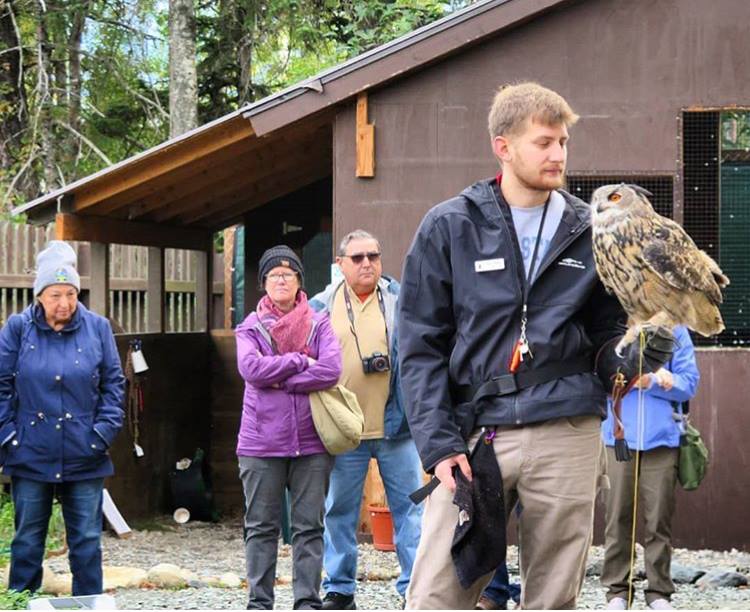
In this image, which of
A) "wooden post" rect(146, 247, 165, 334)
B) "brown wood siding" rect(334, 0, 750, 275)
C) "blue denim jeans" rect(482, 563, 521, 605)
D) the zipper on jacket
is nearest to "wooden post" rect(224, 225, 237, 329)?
"wooden post" rect(146, 247, 165, 334)

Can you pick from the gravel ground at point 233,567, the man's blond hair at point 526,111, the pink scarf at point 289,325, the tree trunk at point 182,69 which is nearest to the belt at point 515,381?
the man's blond hair at point 526,111

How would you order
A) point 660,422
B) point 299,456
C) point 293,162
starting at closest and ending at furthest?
point 299,456 < point 660,422 < point 293,162

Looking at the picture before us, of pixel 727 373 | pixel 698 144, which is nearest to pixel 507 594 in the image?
pixel 727 373

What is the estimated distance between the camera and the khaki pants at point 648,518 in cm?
741

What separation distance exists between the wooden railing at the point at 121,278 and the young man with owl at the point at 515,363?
7.80 meters

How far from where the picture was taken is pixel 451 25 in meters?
9.58

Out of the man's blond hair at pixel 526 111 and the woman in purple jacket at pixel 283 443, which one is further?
the woman in purple jacket at pixel 283 443

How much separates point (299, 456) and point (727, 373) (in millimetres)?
4114

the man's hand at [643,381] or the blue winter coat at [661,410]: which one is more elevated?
the man's hand at [643,381]

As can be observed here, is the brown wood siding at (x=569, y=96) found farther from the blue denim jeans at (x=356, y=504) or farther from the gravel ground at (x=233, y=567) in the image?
the blue denim jeans at (x=356, y=504)

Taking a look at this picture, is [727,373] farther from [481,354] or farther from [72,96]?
[72,96]

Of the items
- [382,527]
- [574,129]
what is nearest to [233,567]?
[382,527]

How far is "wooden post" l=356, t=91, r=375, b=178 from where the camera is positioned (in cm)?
988

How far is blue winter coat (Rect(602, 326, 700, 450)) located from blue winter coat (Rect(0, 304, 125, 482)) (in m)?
2.61
